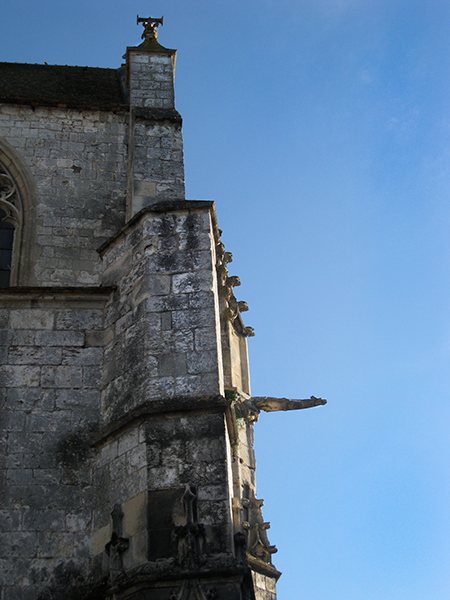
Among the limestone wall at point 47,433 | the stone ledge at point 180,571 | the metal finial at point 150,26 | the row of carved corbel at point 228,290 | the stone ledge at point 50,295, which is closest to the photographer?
the stone ledge at point 180,571

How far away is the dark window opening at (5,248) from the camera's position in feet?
26.2

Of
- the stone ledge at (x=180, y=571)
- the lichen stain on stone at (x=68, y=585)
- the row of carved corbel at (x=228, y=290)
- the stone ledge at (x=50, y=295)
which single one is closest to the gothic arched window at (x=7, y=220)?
the stone ledge at (x=50, y=295)

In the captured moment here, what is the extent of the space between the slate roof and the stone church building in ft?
0.32

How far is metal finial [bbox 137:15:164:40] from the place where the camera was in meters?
10.8

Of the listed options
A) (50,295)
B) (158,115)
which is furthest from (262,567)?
(158,115)

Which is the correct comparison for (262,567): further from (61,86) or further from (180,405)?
(61,86)

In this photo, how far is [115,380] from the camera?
634cm

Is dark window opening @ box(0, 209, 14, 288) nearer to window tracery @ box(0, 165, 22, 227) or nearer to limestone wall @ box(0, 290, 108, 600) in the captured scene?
window tracery @ box(0, 165, 22, 227)

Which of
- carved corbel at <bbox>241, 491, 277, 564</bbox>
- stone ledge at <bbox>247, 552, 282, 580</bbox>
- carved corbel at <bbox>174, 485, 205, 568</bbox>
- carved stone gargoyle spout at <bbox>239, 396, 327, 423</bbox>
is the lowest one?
carved corbel at <bbox>174, 485, 205, 568</bbox>

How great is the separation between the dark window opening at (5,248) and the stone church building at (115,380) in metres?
0.02

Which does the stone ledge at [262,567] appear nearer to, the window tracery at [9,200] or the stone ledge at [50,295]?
the stone ledge at [50,295]

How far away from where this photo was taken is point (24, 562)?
5.62 metres

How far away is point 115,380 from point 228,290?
3440 mm

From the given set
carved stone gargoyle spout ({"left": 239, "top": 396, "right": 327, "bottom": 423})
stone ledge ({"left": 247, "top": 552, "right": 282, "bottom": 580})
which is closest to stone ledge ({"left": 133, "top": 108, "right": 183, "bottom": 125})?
carved stone gargoyle spout ({"left": 239, "top": 396, "right": 327, "bottom": 423})
